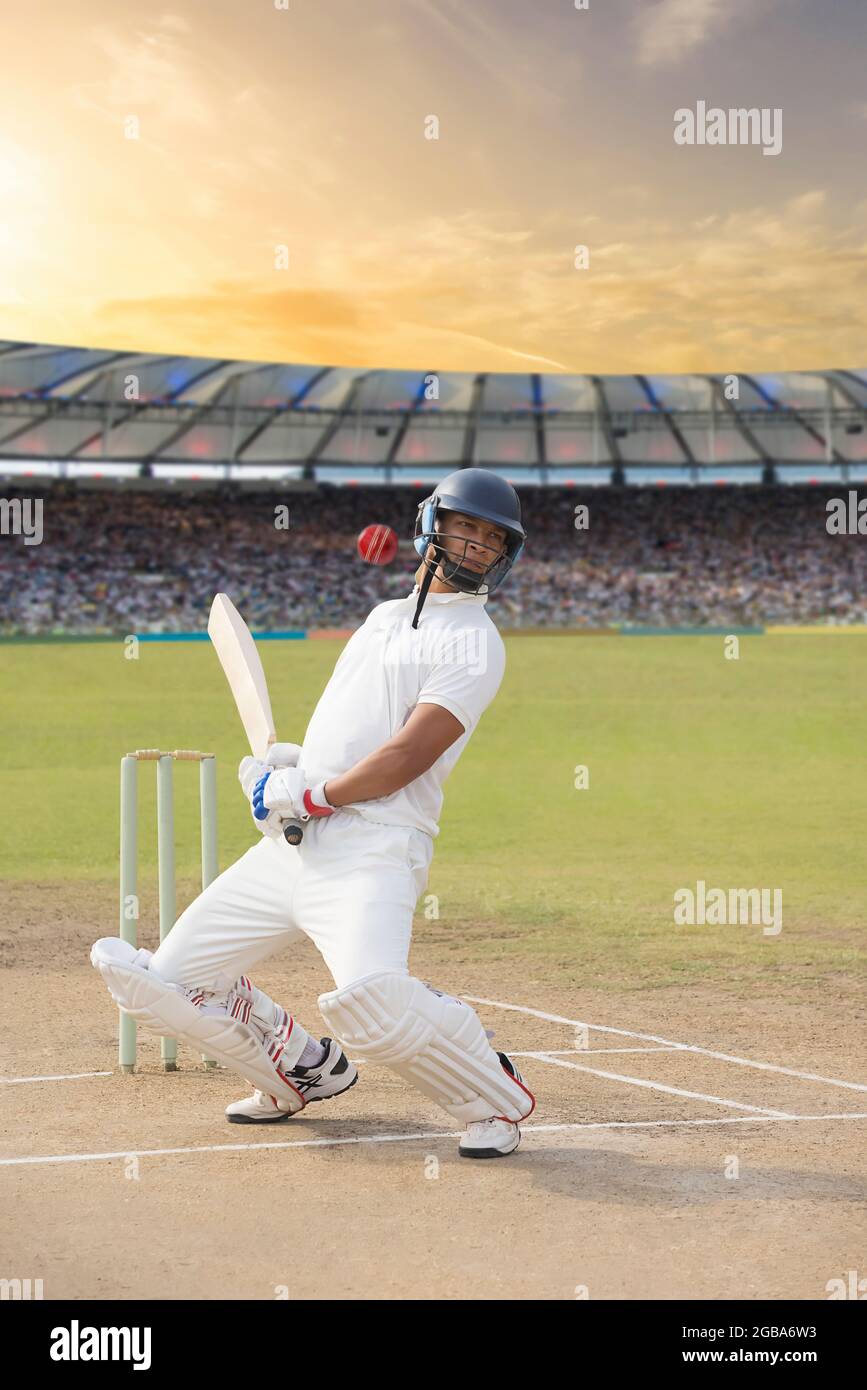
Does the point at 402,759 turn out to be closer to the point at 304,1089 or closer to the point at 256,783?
the point at 256,783

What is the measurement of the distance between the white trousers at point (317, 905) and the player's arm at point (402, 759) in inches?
8.0

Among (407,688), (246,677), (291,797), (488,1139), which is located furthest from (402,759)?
(488,1139)

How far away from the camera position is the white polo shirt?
5219mm

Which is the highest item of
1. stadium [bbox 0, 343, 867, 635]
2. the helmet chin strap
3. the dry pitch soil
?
stadium [bbox 0, 343, 867, 635]

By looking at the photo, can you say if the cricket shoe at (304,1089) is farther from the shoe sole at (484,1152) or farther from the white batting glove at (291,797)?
the white batting glove at (291,797)

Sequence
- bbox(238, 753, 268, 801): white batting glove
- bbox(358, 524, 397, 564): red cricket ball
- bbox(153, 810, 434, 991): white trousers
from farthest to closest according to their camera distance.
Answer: bbox(238, 753, 268, 801): white batting glove
bbox(153, 810, 434, 991): white trousers
bbox(358, 524, 397, 564): red cricket ball

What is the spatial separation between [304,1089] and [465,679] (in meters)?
1.86

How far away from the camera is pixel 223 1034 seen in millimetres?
5426

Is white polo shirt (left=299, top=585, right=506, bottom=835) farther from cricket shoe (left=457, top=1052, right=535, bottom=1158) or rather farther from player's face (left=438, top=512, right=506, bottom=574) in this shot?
cricket shoe (left=457, top=1052, right=535, bottom=1158)

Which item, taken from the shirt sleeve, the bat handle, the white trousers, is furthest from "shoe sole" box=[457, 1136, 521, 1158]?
the shirt sleeve

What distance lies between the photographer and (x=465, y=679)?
519 centimetres

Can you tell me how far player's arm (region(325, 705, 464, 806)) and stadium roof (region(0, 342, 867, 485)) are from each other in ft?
171

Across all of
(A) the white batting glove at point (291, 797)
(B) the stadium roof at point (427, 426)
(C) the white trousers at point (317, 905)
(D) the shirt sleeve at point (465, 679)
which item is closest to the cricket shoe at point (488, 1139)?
(C) the white trousers at point (317, 905)
